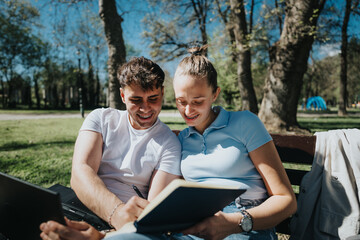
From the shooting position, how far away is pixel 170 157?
6.75 ft

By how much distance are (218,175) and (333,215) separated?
0.86 metres

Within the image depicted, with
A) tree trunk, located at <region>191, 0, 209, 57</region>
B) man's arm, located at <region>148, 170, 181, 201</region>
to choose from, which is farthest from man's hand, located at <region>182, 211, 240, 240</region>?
tree trunk, located at <region>191, 0, 209, 57</region>

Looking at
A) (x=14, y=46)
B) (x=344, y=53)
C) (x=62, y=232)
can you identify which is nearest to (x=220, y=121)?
(x=62, y=232)

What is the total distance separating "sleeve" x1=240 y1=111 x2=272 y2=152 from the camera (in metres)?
1.71

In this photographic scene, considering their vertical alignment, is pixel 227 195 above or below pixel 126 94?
below

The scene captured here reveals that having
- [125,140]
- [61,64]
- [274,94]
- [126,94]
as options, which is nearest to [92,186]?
[125,140]

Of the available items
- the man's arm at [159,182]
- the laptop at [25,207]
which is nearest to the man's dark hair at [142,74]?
the man's arm at [159,182]

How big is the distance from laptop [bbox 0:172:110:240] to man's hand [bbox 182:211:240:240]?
0.67 metres

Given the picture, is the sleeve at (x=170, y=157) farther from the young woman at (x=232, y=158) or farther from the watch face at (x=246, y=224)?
the watch face at (x=246, y=224)

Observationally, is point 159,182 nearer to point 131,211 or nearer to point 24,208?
point 131,211

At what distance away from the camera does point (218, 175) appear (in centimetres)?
180

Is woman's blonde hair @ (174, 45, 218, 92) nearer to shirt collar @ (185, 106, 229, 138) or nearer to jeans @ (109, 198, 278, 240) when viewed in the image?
shirt collar @ (185, 106, 229, 138)

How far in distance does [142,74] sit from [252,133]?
1.01 m

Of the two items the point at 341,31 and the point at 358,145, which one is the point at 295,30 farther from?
the point at 341,31
